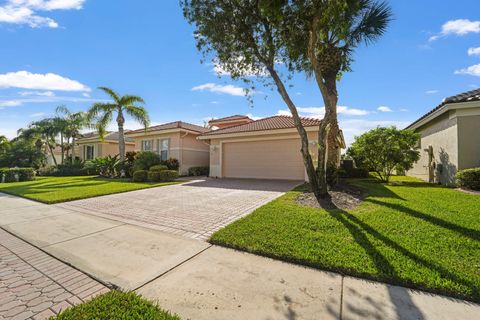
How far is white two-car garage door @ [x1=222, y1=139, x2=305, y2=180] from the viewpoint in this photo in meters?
14.1

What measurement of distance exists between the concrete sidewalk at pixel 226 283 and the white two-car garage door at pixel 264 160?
10.6 meters

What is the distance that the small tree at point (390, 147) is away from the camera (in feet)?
38.7

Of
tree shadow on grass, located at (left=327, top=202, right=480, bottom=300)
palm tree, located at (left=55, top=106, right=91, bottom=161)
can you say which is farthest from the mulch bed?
palm tree, located at (left=55, top=106, right=91, bottom=161)

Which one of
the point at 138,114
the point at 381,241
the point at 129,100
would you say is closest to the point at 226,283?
the point at 381,241

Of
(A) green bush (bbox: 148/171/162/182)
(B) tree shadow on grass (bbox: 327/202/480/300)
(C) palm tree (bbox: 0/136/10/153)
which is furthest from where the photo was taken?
(C) palm tree (bbox: 0/136/10/153)

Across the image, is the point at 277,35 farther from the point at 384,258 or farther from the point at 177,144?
the point at 177,144

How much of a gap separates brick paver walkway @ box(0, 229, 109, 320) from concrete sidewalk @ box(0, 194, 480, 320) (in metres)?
0.19

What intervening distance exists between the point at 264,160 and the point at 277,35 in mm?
8704

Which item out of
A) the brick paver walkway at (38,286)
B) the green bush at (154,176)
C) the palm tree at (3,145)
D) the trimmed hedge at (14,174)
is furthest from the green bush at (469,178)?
the palm tree at (3,145)

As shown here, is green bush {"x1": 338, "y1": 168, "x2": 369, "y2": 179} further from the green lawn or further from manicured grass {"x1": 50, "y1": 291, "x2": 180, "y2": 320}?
manicured grass {"x1": 50, "y1": 291, "x2": 180, "y2": 320}

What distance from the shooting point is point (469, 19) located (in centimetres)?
847

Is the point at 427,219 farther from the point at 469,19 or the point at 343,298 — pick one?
the point at 469,19

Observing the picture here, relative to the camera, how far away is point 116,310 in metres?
2.37

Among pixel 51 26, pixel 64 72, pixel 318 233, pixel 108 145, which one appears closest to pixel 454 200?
pixel 318 233
